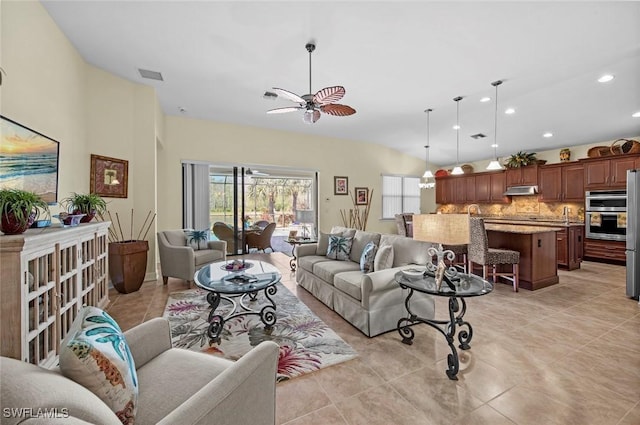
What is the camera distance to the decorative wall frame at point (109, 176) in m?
3.87

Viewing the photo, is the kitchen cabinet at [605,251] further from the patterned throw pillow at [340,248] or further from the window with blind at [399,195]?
the patterned throw pillow at [340,248]

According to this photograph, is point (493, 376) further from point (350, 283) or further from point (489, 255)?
point (489, 255)

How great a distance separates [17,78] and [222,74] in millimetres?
2118

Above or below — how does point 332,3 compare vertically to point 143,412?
above

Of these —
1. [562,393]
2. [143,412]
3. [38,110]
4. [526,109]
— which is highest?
[526,109]

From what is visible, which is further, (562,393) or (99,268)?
(99,268)

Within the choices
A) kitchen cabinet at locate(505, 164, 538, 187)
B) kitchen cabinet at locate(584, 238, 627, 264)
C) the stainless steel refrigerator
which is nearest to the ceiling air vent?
the stainless steel refrigerator

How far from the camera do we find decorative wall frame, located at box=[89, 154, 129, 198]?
387 cm

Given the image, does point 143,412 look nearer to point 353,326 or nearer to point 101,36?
point 353,326

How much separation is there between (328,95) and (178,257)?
10.4 ft

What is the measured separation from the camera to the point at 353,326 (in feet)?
9.07

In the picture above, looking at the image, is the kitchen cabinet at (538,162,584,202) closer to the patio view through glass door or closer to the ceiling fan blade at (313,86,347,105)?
the patio view through glass door

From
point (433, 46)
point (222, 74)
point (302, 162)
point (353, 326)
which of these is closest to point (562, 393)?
point (353, 326)

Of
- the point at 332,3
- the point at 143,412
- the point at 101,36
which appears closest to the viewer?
the point at 143,412
